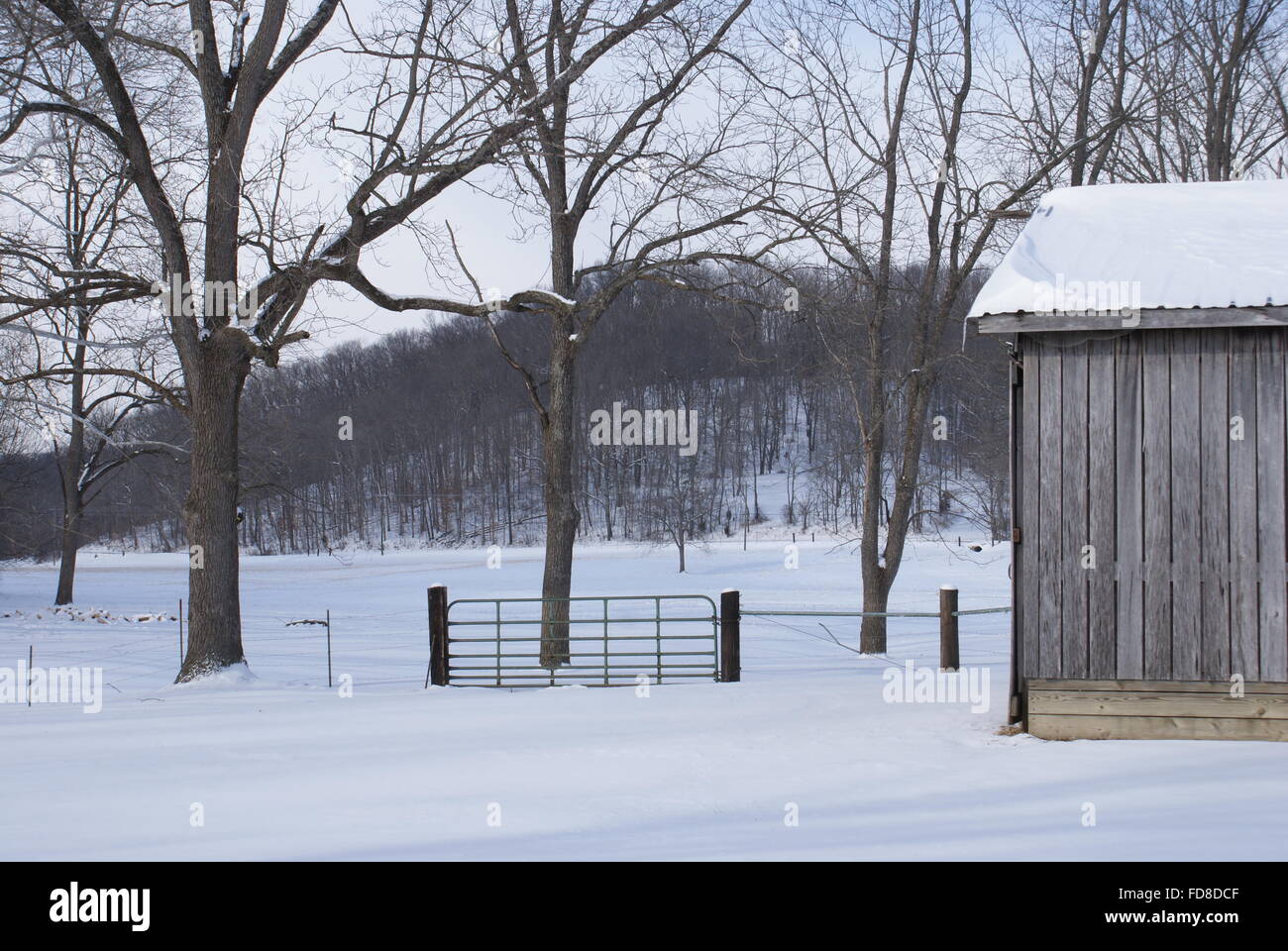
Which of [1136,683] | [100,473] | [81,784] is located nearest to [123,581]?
[100,473]

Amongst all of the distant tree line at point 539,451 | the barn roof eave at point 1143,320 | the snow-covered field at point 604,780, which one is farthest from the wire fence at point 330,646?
the distant tree line at point 539,451

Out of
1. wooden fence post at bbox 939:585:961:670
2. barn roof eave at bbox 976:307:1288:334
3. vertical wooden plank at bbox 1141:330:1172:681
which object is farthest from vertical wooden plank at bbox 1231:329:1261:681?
wooden fence post at bbox 939:585:961:670

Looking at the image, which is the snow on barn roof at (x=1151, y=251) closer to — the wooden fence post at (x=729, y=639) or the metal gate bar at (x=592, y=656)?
the metal gate bar at (x=592, y=656)

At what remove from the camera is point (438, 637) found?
40.4 feet

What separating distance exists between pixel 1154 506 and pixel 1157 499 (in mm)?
55

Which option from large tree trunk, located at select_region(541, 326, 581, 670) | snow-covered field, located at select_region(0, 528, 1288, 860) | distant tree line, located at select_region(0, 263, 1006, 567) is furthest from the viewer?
distant tree line, located at select_region(0, 263, 1006, 567)

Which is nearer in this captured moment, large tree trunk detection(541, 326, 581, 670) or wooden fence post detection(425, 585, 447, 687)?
wooden fence post detection(425, 585, 447, 687)

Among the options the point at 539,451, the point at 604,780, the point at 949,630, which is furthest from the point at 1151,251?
the point at 539,451

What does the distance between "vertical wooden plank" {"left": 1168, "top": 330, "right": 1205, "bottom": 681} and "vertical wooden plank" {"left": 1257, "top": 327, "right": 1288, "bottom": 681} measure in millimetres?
409

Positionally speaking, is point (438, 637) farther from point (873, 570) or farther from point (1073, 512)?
point (873, 570)

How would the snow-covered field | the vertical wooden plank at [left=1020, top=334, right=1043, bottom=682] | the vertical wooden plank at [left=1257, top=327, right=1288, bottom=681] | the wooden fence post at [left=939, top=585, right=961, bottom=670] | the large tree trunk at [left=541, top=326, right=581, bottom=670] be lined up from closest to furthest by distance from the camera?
the snow-covered field, the vertical wooden plank at [left=1257, top=327, right=1288, bottom=681], the vertical wooden plank at [left=1020, top=334, right=1043, bottom=682], the wooden fence post at [left=939, top=585, right=961, bottom=670], the large tree trunk at [left=541, top=326, right=581, bottom=670]

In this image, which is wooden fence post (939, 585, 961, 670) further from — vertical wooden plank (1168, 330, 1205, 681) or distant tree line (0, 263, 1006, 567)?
distant tree line (0, 263, 1006, 567)

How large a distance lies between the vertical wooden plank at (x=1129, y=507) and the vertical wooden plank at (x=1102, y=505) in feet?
0.13

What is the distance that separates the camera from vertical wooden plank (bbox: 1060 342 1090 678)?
303 inches
